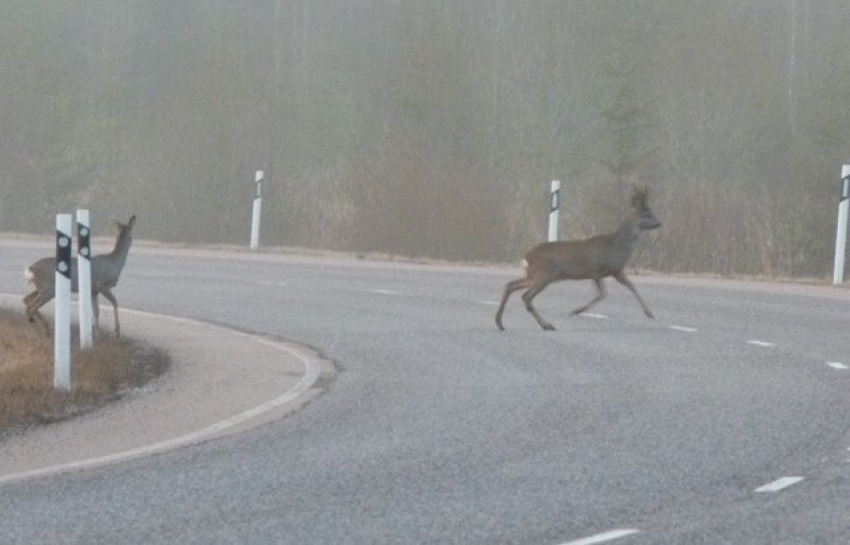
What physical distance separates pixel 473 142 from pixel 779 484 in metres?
35.1

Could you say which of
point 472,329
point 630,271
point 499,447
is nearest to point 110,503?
→ point 499,447

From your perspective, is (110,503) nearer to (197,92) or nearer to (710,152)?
(197,92)

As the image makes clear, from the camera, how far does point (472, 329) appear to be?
66.1 feet

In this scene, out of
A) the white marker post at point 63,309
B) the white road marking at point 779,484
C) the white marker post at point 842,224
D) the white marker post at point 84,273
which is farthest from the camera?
the white marker post at point 842,224

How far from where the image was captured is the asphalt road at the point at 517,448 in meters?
9.40

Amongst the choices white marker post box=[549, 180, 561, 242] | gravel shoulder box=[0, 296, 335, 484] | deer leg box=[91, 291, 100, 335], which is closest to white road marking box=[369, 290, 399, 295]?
white marker post box=[549, 180, 561, 242]

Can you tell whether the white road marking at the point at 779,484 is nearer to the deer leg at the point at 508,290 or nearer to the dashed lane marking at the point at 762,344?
the dashed lane marking at the point at 762,344

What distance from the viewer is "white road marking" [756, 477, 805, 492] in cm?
1034

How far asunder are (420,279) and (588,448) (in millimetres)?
15637

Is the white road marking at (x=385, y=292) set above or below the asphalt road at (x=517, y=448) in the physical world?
above

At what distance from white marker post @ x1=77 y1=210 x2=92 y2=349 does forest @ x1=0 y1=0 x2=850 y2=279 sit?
→ 1754 cm

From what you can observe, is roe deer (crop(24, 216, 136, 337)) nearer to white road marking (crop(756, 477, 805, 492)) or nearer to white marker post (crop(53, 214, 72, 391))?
white marker post (crop(53, 214, 72, 391))

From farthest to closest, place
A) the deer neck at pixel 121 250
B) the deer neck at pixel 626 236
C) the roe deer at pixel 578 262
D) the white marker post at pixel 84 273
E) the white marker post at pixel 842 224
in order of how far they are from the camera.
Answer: the white marker post at pixel 842 224 < the deer neck at pixel 626 236 < the roe deer at pixel 578 262 < the deer neck at pixel 121 250 < the white marker post at pixel 84 273

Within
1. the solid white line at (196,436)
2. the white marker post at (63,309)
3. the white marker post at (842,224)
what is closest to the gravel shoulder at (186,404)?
the solid white line at (196,436)
